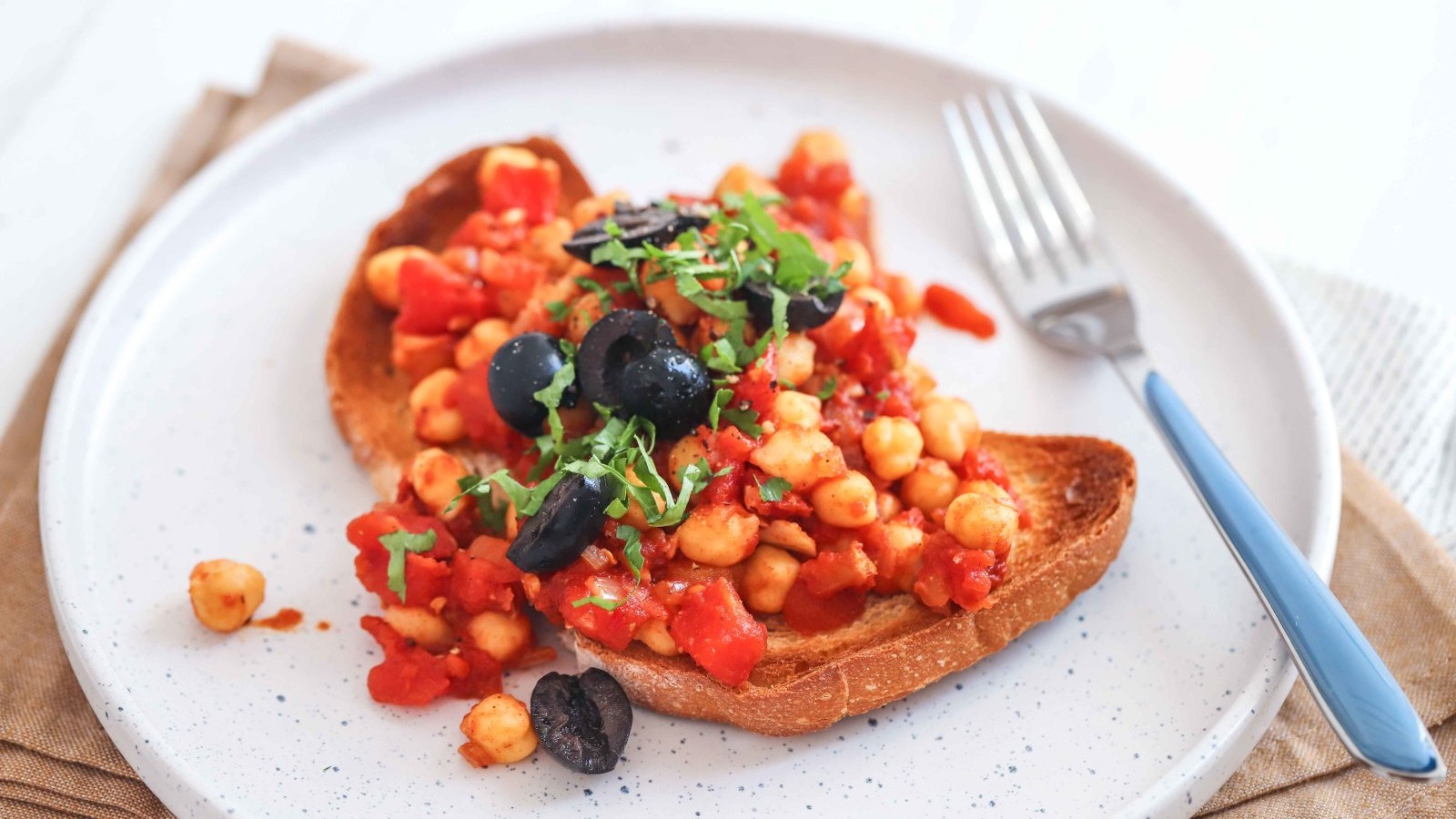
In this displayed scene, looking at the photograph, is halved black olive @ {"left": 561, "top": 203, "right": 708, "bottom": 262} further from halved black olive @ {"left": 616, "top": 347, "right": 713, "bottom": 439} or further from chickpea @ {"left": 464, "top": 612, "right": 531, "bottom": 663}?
chickpea @ {"left": 464, "top": 612, "right": 531, "bottom": 663}

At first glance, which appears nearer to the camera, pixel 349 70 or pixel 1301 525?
pixel 1301 525

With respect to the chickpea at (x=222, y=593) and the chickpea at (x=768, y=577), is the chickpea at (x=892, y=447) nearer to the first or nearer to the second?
the chickpea at (x=768, y=577)

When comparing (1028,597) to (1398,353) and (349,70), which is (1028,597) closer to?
(1398,353)

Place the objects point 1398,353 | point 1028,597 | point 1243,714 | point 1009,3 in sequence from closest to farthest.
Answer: point 1243,714 → point 1028,597 → point 1398,353 → point 1009,3

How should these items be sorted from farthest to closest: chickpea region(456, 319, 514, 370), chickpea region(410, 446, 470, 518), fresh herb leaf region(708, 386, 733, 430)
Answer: chickpea region(456, 319, 514, 370)
chickpea region(410, 446, 470, 518)
fresh herb leaf region(708, 386, 733, 430)

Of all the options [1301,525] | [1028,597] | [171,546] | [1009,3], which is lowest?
[171,546]

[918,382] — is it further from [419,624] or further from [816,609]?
[419,624]

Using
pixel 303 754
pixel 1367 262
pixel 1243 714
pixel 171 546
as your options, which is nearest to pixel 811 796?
pixel 1243 714

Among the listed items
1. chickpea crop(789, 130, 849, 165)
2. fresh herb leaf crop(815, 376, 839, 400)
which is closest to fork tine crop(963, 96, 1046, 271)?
chickpea crop(789, 130, 849, 165)
